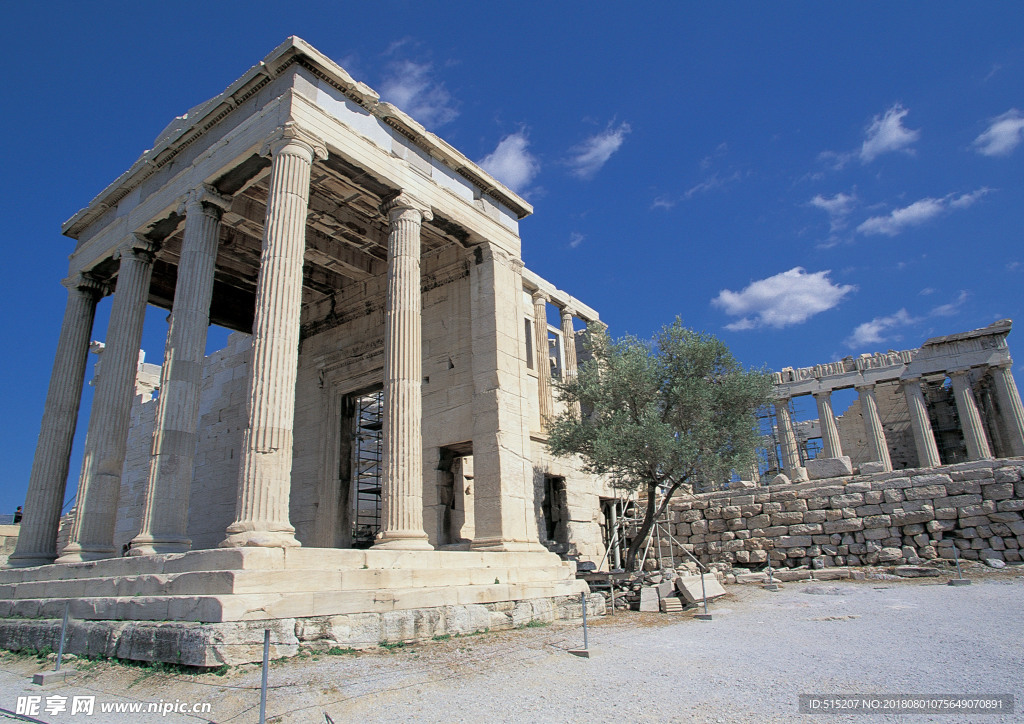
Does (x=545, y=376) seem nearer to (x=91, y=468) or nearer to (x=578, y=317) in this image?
(x=578, y=317)

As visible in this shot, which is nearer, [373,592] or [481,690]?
[481,690]

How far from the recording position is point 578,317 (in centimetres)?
2477

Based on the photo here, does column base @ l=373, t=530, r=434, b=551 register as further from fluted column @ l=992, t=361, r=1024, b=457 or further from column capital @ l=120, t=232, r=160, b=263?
fluted column @ l=992, t=361, r=1024, b=457

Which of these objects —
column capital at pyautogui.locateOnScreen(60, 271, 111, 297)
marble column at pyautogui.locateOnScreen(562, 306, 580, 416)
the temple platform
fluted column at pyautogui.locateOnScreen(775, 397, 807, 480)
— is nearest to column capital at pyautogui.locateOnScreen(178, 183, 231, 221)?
column capital at pyautogui.locateOnScreen(60, 271, 111, 297)

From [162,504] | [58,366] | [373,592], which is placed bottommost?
A: [373,592]

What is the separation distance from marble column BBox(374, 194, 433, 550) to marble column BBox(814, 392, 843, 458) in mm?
26036

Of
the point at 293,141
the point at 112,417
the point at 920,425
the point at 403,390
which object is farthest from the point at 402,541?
the point at 920,425

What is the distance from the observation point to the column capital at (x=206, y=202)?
38.9ft

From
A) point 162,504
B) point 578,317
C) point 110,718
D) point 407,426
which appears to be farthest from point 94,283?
point 578,317

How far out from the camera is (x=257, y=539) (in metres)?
8.08

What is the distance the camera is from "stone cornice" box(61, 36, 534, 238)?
11.0 m

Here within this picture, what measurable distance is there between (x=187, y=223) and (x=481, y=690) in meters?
10.2

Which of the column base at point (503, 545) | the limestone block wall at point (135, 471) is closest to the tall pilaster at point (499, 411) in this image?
the column base at point (503, 545)

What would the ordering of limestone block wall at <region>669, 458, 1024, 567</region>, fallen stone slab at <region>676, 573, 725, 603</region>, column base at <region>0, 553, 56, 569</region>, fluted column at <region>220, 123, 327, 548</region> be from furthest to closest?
1. limestone block wall at <region>669, 458, 1024, 567</region>
2. column base at <region>0, 553, 56, 569</region>
3. fallen stone slab at <region>676, 573, 725, 603</region>
4. fluted column at <region>220, 123, 327, 548</region>
